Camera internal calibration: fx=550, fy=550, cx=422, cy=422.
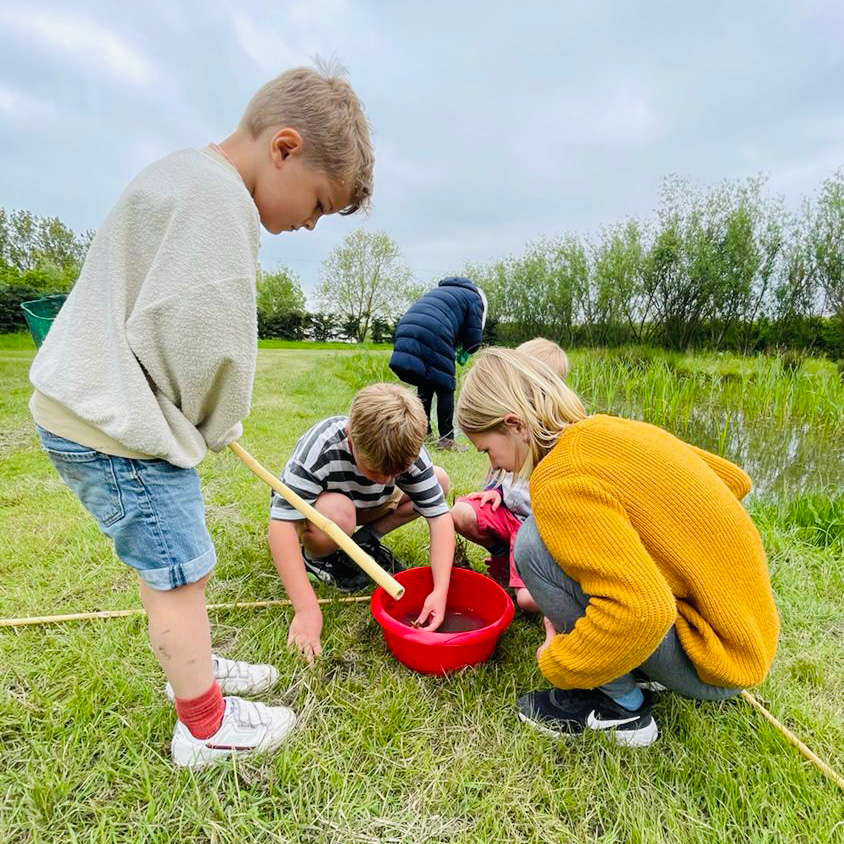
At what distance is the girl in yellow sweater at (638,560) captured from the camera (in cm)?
105

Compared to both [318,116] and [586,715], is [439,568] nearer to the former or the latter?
[586,715]

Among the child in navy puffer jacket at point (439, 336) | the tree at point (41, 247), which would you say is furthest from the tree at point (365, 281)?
the child in navy puffer jacket at point (439, 336)

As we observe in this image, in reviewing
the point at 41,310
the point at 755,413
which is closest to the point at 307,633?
the point at 755,413

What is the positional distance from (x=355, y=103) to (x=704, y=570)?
1140 mm

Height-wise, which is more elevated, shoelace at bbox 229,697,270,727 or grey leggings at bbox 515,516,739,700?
grey leggings at bbox 515,516,739,700

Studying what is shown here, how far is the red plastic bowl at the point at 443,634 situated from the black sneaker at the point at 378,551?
0.25 m

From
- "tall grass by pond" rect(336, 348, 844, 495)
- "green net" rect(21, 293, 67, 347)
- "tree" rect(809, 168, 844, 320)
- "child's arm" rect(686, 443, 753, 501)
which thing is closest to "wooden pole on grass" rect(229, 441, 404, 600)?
"child's arm" rect(686, 443, 753, 501)

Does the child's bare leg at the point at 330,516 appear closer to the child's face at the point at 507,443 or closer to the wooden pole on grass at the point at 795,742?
the child's face at the point at 507,443

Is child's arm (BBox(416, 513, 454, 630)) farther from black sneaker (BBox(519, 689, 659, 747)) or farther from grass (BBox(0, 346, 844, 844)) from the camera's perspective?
black sneaker (BBox(519, 689, 659, 747))

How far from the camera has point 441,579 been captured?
5.29 feet

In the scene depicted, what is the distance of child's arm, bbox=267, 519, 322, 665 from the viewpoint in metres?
1.51

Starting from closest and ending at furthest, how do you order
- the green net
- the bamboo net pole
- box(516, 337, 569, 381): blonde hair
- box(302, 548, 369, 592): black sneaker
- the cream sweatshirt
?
1. the cream sweatshirt
2. the bamboo net pole
3. box(302, 548, 369, 592): black sneaker
4. box(516, 337, 569, 381): blonde hair
5. the green net

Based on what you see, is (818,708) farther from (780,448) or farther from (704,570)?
(780,448)

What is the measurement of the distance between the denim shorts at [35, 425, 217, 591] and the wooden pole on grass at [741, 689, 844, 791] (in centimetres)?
134
